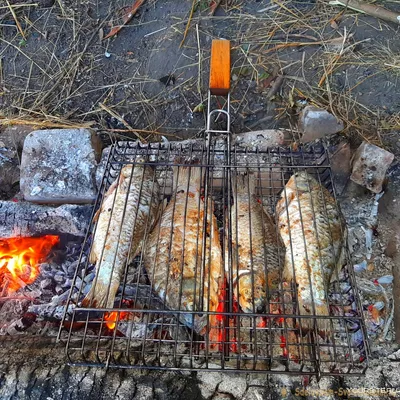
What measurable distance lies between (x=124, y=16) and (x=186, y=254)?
4073 mm

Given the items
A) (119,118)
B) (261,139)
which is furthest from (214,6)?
(261,139)

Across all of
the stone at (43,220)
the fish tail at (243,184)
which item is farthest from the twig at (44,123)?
the fish tail at (243,184)

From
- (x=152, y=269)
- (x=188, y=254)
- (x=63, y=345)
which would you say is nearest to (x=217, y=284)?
(x=188, y=254)

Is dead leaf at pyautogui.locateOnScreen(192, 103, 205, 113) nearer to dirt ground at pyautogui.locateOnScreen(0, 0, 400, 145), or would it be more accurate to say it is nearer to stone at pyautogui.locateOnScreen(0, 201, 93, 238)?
dirt ground at pyautogui.locateOnScreen(0, 0, 400, 145)

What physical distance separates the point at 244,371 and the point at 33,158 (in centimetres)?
314

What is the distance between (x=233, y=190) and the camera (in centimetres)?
329

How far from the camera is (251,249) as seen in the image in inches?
107

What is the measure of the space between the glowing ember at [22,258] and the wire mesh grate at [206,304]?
59 centimetres

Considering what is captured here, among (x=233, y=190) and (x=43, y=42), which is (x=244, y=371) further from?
(x=43, y=42)

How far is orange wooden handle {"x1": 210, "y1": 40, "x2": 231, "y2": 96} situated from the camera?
354cm

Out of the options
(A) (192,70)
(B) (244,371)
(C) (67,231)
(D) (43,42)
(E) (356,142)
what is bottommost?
(B) (244,371)

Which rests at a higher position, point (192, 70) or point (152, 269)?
point (192, 70)

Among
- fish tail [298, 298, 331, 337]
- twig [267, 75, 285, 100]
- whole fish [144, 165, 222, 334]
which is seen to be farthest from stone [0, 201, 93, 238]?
twig [267, 75, 285, 100]

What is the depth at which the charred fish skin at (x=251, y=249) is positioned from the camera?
2701 millimetres
